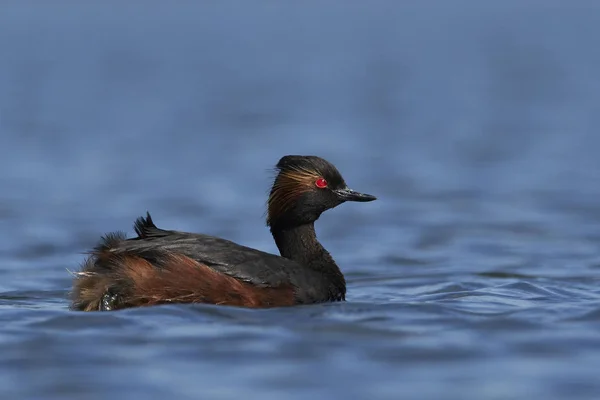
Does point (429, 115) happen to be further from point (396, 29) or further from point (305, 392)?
point (396, 29)

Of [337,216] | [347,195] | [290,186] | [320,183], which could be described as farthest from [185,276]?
[337,216]

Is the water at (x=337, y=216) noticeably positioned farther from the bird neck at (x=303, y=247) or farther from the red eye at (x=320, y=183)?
the red eye at (x=320, y=183)

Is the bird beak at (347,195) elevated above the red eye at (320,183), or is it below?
below

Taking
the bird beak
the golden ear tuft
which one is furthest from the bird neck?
the bird beak

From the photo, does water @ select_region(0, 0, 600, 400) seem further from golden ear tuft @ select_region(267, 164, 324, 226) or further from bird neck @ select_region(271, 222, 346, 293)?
golden ear tuft @ select_region(267, 164, 324, 226)

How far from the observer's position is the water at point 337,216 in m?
8.63

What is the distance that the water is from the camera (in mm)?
8633

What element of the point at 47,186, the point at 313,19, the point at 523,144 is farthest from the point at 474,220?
the point at 313,19

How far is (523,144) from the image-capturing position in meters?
23.8

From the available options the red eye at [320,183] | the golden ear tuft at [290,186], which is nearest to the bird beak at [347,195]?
the red eye at [320,183]

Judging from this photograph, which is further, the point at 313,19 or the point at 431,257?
the point at 313,19

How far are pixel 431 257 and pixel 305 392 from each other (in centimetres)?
635

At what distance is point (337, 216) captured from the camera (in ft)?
56.7

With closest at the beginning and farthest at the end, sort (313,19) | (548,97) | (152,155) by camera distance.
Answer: (152,155), (548,97), (313,19)
